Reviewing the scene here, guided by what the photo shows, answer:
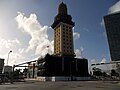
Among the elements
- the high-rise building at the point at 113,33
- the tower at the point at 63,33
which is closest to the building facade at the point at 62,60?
the tower at the point at 63,33

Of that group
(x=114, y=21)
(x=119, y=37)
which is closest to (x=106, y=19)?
(x=114, y=21)

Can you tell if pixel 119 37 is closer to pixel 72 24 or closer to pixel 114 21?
pixel 114 21

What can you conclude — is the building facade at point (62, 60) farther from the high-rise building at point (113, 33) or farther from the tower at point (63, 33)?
the high-rise building at point (113, 33)

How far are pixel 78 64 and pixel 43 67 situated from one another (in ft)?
82.5

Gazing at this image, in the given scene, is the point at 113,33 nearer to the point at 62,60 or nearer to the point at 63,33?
the point at 63,33

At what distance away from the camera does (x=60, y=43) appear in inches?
5032

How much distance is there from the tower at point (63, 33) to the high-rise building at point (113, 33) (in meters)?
38.8

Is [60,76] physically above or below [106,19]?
below

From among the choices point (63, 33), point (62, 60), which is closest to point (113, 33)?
point (63, 33)

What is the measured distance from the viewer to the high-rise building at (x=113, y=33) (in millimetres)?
146875

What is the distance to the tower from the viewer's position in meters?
127

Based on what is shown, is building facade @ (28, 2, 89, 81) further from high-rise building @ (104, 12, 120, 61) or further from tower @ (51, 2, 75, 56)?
high-rise building @ (104, 12, 120, 61)

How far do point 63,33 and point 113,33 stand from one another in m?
51.4

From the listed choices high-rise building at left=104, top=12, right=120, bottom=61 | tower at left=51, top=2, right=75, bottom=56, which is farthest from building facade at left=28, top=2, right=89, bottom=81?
high-rise building at left=104, top=12, right=120, bottom=61
